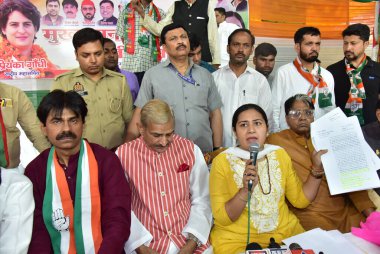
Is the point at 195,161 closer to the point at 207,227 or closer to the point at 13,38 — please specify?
the point at 207,227

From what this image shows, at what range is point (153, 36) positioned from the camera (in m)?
4.80

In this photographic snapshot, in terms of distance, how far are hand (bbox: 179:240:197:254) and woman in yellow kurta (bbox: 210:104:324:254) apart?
0.14 metres

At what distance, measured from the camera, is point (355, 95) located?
14.4 ft

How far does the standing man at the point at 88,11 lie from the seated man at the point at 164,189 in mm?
5028

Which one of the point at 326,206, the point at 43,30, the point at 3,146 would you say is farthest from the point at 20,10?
the point at 326,206

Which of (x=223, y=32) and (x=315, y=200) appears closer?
(x=315, y=200)

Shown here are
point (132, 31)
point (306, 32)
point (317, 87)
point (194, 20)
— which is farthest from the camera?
point (194, 20)

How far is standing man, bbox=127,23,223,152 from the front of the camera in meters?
3.49

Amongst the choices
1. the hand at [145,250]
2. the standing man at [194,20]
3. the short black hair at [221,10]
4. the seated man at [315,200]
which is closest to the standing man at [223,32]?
the short black hair at [221,10]

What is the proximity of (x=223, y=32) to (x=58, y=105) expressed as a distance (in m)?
5.51

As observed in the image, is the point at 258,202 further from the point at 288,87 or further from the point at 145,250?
the point at 288,87

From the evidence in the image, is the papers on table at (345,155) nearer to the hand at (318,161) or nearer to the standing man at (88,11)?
the hand at (318,161)

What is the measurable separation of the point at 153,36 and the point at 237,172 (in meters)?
2.72

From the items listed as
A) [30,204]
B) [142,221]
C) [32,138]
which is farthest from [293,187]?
[32,138]
